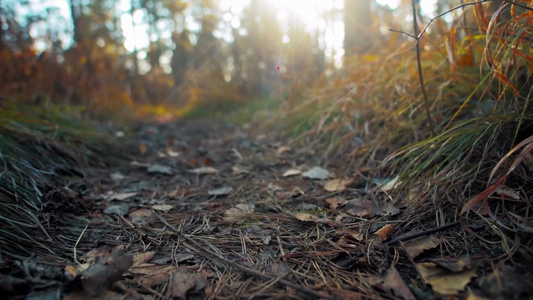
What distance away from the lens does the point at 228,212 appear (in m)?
1.52

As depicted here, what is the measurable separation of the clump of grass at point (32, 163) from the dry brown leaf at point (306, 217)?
937 millimetres

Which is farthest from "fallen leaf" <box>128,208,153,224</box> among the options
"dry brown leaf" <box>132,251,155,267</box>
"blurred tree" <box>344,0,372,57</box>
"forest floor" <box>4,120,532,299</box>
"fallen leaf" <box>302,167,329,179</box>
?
"blurred tree" <box>344,0,372,57</box>

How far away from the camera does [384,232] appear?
1.16 meters

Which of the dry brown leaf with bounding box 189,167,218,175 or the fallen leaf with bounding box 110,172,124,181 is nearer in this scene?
the fallen leaf with bounding box 110,172,124,181

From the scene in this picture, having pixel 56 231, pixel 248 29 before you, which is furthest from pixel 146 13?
pixel 56 231

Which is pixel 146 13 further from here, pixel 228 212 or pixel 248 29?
pixel 228 212

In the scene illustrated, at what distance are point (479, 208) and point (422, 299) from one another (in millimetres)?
495

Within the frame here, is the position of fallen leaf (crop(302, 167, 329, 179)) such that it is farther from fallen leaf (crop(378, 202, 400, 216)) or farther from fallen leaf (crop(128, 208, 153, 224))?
fallen leaf (crop(128, 208, 153, 224))

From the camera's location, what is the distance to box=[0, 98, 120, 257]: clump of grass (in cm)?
112

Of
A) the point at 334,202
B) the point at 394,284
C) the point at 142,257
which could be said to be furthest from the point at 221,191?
the point at 394,284

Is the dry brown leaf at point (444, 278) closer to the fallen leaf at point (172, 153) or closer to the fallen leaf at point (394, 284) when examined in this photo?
the fallen leaf at point (394, 284)

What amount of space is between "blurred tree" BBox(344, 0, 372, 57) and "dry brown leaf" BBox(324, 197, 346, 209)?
280 cm

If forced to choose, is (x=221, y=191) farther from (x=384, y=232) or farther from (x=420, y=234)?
(x=420, y=234)

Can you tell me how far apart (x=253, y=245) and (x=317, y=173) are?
35.6 inches
